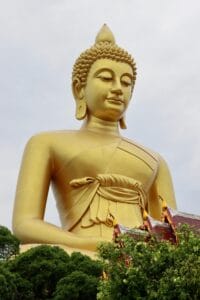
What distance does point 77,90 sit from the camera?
15883 millimetres

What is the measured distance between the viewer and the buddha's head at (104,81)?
15.2 m

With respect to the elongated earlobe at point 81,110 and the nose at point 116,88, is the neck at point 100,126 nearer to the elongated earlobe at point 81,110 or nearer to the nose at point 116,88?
the elongated earlobe at point 81,110

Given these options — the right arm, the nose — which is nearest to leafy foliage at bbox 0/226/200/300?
the right arm

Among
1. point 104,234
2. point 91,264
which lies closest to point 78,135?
point 104,234

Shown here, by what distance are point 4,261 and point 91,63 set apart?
575cm

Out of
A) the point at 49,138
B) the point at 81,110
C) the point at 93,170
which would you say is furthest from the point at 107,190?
the point at 81,110

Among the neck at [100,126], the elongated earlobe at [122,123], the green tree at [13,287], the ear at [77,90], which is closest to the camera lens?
the green tree at [13,287]

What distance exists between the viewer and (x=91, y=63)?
15609mm

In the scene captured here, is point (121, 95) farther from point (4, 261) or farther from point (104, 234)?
point (4, 261)

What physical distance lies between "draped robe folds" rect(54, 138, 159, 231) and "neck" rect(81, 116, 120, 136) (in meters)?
0.49

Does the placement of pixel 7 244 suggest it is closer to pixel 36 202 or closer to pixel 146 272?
pixel 146 272

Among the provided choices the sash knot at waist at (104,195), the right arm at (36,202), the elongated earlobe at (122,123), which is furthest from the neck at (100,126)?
the sash knot at waist at (104,195)

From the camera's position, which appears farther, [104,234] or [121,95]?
[121,95]

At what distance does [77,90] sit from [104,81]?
823 mm
